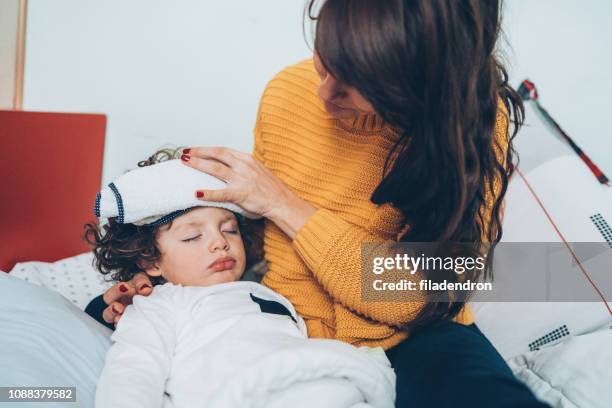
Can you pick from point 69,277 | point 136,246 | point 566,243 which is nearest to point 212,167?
point 136,246

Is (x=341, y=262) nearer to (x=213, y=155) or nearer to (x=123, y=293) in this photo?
(x=213, y=155)

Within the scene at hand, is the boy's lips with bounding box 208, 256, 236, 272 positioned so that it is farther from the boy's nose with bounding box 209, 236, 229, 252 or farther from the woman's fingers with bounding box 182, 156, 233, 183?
the woman's fingers with bounding box 182, 156, 233, 183

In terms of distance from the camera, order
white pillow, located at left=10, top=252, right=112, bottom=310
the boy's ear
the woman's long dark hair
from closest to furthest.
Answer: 1. the woman's long dark hair
2. the boy's ear
3. white pillow, located at left=10, top=252, right=112, bottom=310

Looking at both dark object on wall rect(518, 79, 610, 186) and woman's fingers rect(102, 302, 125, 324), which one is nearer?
woman's fingers rect(102, 302, 125, 324)

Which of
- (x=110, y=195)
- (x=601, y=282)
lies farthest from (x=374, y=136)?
(x=601, y=282)

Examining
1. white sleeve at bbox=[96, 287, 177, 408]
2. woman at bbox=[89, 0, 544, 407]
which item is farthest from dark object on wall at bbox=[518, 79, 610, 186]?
white sleeve at bbox=[96, 287, 177, 408]

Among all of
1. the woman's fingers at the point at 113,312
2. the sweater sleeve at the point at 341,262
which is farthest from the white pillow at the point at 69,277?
the sweater sleeve at the point at 341,262

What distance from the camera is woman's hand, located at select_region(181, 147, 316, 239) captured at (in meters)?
0.92

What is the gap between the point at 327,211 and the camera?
0.93 meters

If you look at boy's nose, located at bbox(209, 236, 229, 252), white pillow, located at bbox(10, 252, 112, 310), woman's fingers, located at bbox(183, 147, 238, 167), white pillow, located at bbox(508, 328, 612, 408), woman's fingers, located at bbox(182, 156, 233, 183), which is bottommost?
white pillow, located at bbox(10, 252, 112, 310)

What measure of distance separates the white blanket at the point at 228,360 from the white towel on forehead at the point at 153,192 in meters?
0.18

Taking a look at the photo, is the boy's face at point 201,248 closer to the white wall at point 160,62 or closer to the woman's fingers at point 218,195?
the woman's fingers at point 218,195

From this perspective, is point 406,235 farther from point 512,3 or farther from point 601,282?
point 512,3

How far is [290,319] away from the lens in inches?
36.8
